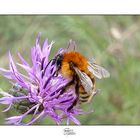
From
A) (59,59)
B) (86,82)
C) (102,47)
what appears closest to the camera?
(86,82)

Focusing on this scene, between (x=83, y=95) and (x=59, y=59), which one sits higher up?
(x=59, y=59)

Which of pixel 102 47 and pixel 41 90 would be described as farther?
pixel 102 47

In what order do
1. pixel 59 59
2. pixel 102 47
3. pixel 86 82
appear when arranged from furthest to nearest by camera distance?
pixel 102 47 → pixel 59 59 → pixel 86 82

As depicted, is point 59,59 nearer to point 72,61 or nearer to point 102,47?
point 72,61

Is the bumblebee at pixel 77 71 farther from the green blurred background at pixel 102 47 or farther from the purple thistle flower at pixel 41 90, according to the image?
the green blurred background at pixel 102 47

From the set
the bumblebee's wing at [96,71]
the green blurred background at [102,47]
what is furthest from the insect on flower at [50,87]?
the green blurred background at [102,47]

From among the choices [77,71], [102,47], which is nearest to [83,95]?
[77,71]
